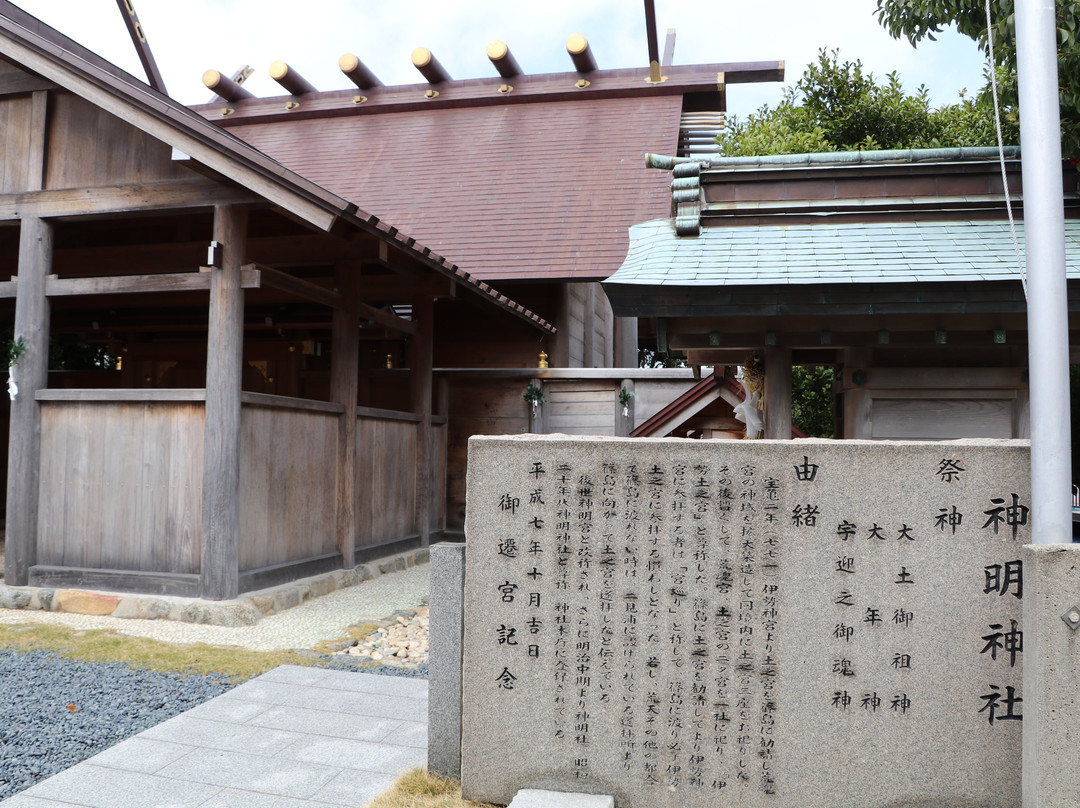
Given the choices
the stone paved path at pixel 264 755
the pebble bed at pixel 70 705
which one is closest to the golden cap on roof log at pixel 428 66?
the pebble bed at pixel 70 705

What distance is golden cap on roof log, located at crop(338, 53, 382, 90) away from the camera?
17.4m

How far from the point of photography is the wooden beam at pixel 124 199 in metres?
7.38

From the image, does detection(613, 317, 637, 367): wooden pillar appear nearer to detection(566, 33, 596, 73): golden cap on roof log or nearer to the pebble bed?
detection(566, 33, 596, 73): golden cap on roof log

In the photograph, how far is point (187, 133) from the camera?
6922 mm

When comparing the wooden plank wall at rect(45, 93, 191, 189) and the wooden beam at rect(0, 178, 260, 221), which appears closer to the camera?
the wooden beam at rect(0, 178, 260, 221)

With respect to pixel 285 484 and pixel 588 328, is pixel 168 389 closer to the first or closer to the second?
pixel 285 484

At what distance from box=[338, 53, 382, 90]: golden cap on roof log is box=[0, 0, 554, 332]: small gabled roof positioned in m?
10.7

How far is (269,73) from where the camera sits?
18.1 metres

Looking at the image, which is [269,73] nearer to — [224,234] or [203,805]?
[224,234]

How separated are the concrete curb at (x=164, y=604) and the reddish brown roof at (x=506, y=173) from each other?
5.76m

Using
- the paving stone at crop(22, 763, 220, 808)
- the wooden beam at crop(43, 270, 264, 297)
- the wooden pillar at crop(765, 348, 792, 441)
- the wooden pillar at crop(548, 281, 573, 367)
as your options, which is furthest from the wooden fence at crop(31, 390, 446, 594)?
the wooden pillar at crop(548, 281, 573, 367)

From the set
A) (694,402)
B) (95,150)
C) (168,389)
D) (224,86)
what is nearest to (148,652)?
(168,389)

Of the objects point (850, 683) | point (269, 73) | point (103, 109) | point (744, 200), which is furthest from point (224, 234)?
point (269, 73)

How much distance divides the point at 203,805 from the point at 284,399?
492 cm
